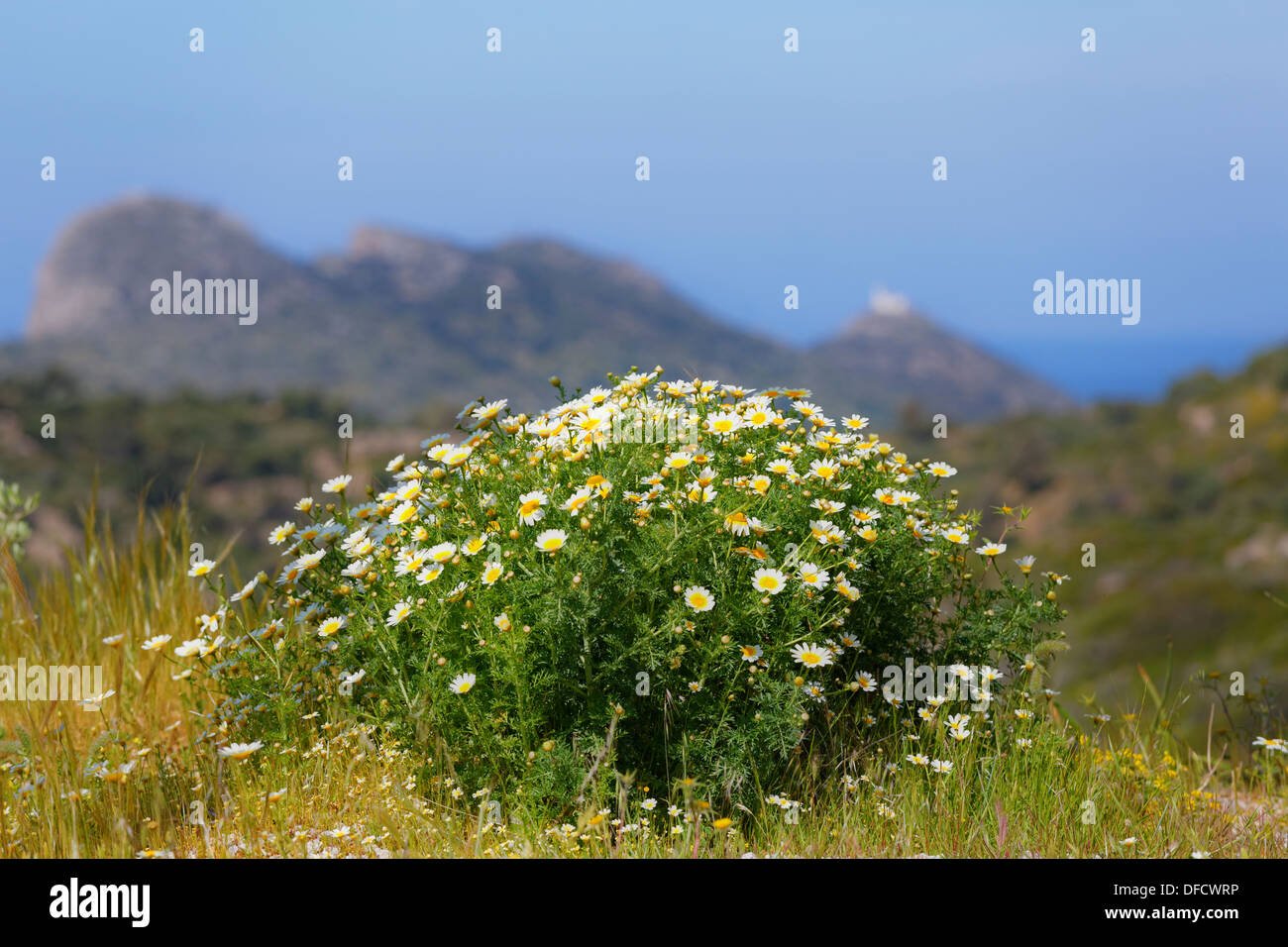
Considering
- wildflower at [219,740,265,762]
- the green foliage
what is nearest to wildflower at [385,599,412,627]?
wildflower at [219,740,265,762]

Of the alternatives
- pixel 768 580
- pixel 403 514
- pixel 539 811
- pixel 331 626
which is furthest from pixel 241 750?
pixel 768 580

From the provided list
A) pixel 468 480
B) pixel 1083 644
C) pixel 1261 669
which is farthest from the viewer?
pixel 1083 644

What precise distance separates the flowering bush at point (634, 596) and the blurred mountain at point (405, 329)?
8951cm

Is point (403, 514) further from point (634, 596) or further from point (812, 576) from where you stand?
point (812, 576)

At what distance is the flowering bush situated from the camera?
3744 millimetres

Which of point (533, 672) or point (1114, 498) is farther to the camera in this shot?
point (1114, 498)

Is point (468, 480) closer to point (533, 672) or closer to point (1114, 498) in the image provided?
point (533, 672)

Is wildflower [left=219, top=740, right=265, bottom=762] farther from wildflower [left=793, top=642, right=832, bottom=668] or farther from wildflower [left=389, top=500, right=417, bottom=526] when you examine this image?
wildflower [left=793, top=642, right=832, bottom=668]

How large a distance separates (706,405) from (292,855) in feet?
7.75

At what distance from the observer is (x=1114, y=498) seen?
148 feet

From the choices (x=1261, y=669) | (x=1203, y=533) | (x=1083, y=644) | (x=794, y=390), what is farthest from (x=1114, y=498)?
(x=794, y=390)

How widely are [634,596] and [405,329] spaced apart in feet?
388
